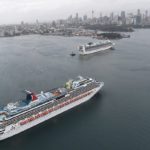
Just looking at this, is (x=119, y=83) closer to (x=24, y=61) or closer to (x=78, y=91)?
(x=78, y=91)

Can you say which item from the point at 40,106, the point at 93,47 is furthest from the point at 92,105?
the point at 93,47

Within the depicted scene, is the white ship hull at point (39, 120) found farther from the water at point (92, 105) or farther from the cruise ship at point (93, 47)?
the cruise ship at point (93, 47)

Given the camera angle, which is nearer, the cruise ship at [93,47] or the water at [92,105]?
the water at [92,105]

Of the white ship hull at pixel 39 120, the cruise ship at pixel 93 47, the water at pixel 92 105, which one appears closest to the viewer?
the water at pixel 92 105

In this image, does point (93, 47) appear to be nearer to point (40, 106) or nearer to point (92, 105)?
point (92, 105)

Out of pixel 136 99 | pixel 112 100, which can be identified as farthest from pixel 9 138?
pixel 136 99

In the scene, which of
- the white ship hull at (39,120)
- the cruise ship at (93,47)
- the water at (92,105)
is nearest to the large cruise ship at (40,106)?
the white ship hull at (39,120)

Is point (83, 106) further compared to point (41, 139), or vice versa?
point (83, 106)
